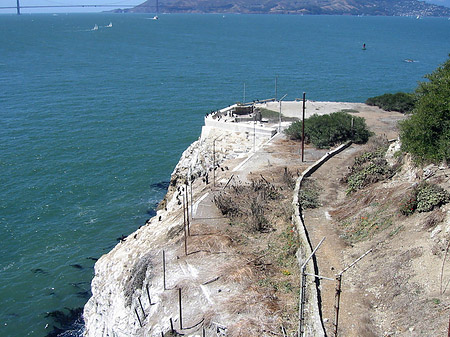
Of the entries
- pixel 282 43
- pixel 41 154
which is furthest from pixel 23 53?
pixel 41 154

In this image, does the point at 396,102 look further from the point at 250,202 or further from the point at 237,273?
the point at 237,273

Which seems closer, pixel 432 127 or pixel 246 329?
pixel 246 329

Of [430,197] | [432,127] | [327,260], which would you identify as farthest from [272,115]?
[327,260]

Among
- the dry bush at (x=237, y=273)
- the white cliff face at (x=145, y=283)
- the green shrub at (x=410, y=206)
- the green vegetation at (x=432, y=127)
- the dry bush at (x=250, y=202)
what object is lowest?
the white cliff face at (x=145, y=283)

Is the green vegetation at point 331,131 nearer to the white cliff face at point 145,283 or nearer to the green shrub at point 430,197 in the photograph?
the white cliff face at point 145,283

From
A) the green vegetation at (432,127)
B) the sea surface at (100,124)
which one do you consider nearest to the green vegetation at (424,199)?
the green vegetation at (432,127)
